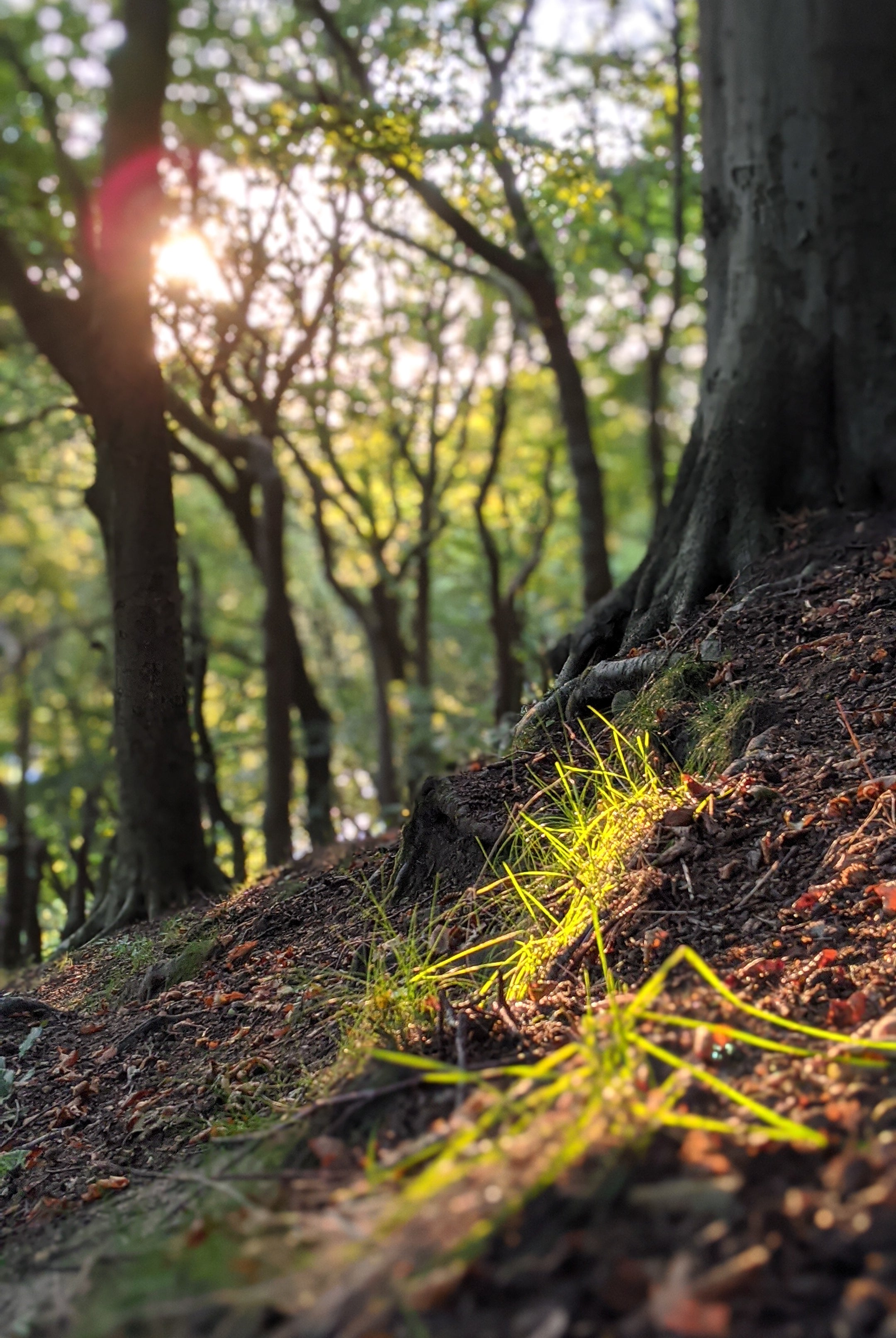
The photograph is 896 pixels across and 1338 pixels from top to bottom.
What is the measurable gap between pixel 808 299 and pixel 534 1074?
4759 mm

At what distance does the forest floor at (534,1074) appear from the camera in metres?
1.42

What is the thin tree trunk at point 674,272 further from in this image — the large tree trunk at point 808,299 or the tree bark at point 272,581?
the tree bark at point 272,581

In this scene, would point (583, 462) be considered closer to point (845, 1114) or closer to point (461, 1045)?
point (461, 1045)

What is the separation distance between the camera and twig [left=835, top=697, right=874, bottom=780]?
3.14 metres

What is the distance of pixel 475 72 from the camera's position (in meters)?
8.53

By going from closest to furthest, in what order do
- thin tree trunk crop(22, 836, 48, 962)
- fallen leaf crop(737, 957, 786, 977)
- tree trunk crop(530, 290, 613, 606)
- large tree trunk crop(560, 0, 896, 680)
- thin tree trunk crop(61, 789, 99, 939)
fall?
fallen leaf crop(737, 957, 786, 977)
large tree trunk crop(560, 0, 896, 680)
thin tree trunk crop(61, 789, 99, 939)
tree trunk crop(530, 290, 613, 606)
thin tree trunk crop(22, 836, 48, 962)

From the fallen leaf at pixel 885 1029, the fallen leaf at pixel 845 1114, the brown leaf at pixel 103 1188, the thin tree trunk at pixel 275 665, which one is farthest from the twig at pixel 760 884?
the thin tree trunk at pixel 275 665

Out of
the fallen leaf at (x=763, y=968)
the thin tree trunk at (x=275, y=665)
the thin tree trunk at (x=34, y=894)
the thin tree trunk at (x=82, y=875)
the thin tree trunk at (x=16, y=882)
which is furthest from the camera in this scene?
the thin tree trunk at (x=16, y=882)

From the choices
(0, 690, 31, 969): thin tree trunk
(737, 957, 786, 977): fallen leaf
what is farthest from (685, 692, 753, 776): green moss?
(0, 690, 31, 969): thin tree trunk

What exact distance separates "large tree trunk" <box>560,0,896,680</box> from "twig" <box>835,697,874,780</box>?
1.64 metres

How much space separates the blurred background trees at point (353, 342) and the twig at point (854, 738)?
102 inches

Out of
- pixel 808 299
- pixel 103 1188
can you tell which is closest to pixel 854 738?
pixel 103 1188

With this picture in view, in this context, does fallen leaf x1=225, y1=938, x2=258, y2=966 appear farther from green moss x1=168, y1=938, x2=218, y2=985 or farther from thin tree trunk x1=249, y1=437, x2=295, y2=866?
thin tree trunk x1=249, y1=437, x2=295, y2=866

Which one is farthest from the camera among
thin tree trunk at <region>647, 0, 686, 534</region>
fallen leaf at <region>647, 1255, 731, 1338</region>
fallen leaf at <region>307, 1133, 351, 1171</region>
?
thin tree trunk at <region>647, 0, 686, 534</region>
